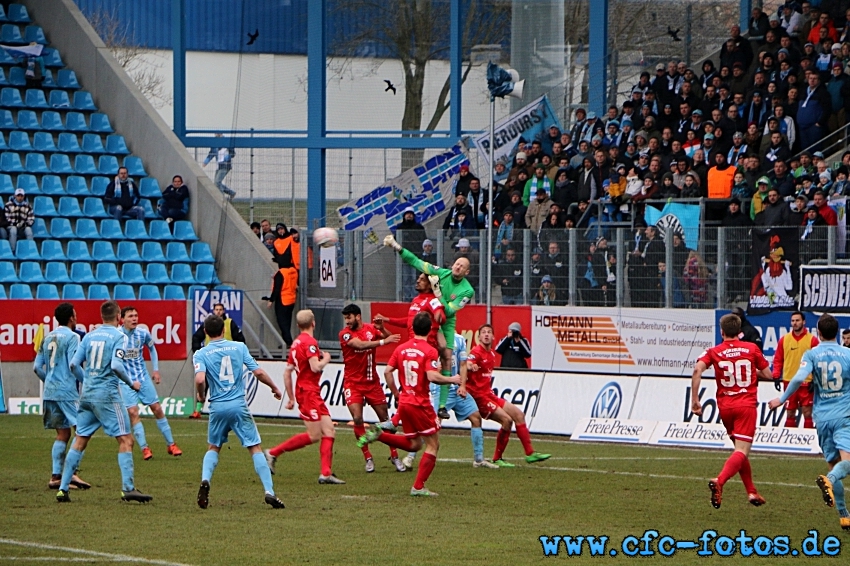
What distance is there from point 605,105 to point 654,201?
7.83 meters

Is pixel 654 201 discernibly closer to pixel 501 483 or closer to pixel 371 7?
pixel 501 483

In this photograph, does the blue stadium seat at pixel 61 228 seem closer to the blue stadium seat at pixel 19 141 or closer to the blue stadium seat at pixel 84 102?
the blue stadium seat at pixel 19 141

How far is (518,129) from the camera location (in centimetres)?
3294

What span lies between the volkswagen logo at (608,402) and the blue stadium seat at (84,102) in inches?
690

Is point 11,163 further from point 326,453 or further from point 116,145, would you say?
point 326,453

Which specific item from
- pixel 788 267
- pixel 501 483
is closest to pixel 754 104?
pixel 788 267

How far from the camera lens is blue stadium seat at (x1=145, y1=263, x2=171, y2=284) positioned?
3103 cm

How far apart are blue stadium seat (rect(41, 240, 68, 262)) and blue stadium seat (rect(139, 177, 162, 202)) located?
10.6 ft

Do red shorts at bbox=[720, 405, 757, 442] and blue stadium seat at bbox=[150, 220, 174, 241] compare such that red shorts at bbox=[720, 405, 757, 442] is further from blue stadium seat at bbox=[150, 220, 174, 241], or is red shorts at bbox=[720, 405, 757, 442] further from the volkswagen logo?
blue stadium seat at bbox=[150, 220, 174, 241]

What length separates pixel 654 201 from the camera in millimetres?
26125

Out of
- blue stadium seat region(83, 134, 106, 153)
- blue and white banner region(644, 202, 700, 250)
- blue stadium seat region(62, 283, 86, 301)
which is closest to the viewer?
blue and white banner region(644, 202, 700, 250)

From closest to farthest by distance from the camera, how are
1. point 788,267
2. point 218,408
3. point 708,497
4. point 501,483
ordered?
point 218,408, point 708,497, point 501,483, point 788,267

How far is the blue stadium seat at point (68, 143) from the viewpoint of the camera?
108 feet

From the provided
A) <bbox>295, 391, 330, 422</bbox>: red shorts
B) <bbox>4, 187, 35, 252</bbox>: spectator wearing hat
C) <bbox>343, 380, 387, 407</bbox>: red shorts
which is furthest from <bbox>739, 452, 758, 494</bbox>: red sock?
<bbox>4, 187, 35, 252</bbox>: spectator wearing hat
